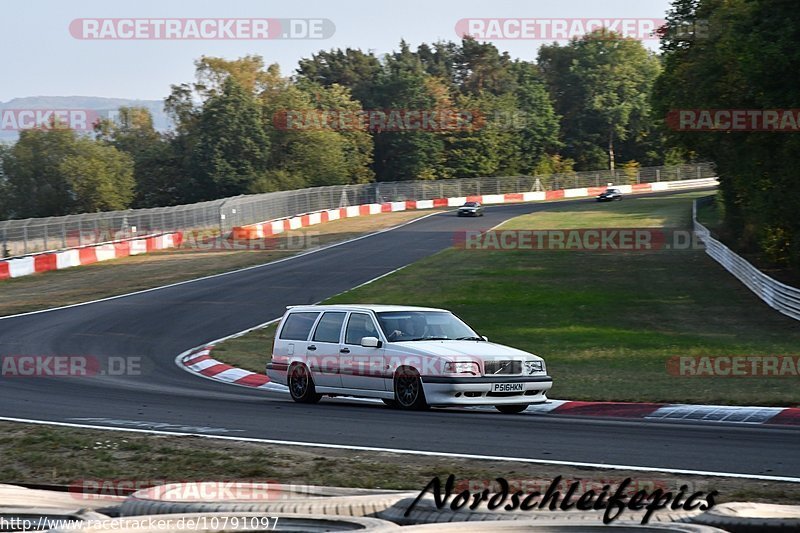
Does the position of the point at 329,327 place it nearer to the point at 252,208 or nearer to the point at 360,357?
the point at 360,357

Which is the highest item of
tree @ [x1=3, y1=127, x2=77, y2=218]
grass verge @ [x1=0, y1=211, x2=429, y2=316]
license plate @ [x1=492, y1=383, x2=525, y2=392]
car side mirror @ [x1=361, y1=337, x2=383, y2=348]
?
tree @ [x1=3, y1=127, x2=77, y2=218]

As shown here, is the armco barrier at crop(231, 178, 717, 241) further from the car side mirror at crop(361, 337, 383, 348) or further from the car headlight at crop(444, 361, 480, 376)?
the car headlight at crop(444, 361, 480, 376)

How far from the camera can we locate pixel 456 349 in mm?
13977

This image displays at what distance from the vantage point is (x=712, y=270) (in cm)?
3841

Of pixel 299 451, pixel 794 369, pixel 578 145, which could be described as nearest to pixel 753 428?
pixel 299 451

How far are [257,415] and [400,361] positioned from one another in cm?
198

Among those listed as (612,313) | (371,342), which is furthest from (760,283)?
(371,342)

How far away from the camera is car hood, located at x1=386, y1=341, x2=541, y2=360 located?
13.8m

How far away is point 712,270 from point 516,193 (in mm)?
62284

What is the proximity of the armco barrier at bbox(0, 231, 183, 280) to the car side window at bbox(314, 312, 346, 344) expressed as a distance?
26.3 meters

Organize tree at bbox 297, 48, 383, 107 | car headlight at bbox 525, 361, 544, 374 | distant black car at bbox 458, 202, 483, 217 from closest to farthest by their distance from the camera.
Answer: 1. car headlight at bbox 525, 361, 544, 374
2. distant black car at bbox 458, 202, 483, 217
3. tree at bbox 297, 48, 383, 107

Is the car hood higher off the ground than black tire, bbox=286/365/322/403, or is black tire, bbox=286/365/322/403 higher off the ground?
the car hood

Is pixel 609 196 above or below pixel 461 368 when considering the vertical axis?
below

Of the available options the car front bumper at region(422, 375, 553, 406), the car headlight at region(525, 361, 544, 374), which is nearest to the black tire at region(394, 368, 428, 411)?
the car front bumper at region(422, 375, 553, 406)
